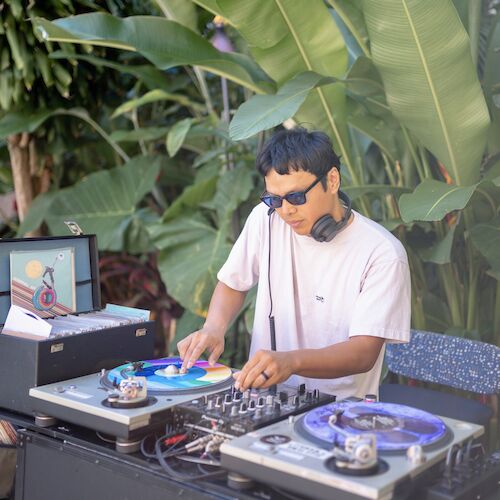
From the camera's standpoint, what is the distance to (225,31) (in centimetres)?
439

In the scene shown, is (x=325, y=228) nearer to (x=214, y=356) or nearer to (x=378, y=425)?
(x=214, y=356)

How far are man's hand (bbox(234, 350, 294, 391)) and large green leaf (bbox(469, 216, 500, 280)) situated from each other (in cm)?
145

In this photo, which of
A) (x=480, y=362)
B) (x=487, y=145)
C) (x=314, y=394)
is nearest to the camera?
(x=314, y=394)

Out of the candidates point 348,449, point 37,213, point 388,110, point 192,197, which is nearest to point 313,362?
point 348,449

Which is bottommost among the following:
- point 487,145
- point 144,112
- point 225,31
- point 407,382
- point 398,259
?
point 407,382

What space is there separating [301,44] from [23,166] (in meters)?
2.20

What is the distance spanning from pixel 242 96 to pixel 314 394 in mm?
3401

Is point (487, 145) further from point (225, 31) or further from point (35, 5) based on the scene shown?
point (35, 5)

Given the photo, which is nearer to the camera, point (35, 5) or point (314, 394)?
point (314, 394)

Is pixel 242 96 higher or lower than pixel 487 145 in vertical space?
higher

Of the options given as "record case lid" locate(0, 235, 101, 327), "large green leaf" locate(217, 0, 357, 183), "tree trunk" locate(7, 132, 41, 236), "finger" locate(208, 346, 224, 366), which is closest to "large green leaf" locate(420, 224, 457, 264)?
"large green leaf" locate(217, 0, 357, 183)

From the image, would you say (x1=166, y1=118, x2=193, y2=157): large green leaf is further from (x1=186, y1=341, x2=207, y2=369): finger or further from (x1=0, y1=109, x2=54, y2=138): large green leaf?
(x1=186, y1=341, x2=207, y2=369): finger

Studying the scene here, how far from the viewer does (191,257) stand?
13.2 ft

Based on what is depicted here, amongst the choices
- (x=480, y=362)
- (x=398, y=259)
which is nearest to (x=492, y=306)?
(x=480, y=362)
